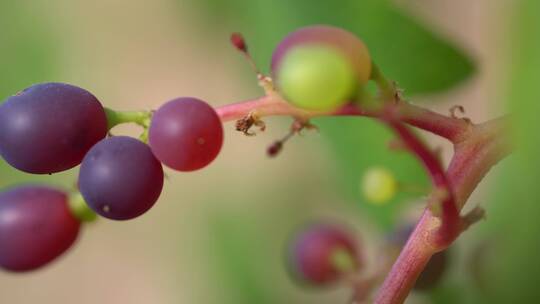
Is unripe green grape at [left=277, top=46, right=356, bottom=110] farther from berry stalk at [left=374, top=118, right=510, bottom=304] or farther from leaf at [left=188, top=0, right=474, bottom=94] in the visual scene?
leaf at [left=188, top=0, right=474, bottom=94]

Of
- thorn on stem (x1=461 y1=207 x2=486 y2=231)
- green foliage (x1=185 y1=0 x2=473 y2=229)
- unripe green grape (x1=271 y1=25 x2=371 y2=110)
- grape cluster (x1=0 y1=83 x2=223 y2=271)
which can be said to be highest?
unripe green grape (x1=271 y1=25 x2=371 y2=110)

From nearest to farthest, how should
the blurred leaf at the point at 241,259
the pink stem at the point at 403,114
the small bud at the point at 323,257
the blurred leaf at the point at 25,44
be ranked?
the pink stem at the point at 403,114
the small bud at the point at 323,257
the blurred leaf at the point at 241,259
the blurred leaf at the point at 25,44

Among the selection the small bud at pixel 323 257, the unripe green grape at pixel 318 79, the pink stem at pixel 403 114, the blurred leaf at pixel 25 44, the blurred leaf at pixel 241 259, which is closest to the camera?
the unripe green grape at pixel 318 79

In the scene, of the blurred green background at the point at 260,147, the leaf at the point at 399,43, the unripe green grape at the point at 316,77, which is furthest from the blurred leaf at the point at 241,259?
the unripe green grape at the point at 316,77

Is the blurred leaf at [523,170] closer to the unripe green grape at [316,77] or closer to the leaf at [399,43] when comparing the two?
the unripe green grape at [316,77]

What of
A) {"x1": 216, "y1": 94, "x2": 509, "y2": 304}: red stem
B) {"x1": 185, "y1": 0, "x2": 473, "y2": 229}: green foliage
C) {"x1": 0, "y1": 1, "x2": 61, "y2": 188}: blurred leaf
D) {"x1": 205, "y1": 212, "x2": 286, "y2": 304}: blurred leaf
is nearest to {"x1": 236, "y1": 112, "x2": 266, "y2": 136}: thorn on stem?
{"x1": 216, "y1": 94, "x2": 509, "y2": 304}: red stem

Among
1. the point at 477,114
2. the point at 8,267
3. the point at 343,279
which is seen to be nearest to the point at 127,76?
the point at 477,114

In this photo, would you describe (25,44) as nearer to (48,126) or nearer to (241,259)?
(241,259)
